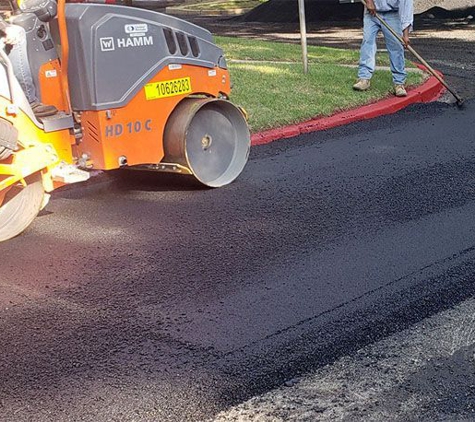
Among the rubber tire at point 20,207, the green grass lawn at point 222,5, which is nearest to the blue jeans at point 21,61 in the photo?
the rubber tire at point 20,207

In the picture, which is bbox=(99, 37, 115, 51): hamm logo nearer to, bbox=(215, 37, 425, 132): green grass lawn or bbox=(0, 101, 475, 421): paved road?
bbox=(0, 101, 475, 421): paved road

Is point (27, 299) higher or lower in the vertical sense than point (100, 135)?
lower

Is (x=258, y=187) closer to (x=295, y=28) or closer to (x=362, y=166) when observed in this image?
(x=362, y=166)

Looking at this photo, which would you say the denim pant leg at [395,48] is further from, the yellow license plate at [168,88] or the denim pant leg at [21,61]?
the denim pant leg at [21,61]

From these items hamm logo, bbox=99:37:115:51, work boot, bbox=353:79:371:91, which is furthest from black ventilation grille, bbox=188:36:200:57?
work boot, bbox=353:79:371:91

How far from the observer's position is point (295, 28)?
63.6ft

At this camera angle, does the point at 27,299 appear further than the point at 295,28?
No

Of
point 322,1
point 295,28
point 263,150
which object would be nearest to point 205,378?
point 263,150

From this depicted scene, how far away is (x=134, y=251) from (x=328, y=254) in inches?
45.0

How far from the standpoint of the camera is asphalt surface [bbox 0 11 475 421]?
342cm

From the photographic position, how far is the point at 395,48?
9703 mm

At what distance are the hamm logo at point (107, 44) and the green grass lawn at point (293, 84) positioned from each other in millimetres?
2733

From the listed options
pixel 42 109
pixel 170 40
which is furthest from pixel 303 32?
pixel 42 109

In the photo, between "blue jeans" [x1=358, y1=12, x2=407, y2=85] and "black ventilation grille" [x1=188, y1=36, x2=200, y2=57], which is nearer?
"black ventilation grille" [x1=188, y1=36, x2=200, y2=57]
